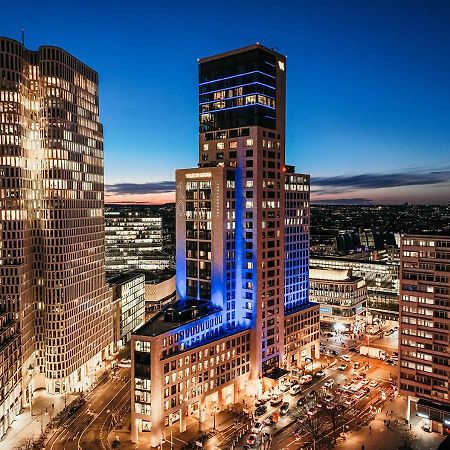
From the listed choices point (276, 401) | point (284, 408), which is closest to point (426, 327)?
point (284, 408)

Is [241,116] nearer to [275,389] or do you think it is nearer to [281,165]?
[281,165]

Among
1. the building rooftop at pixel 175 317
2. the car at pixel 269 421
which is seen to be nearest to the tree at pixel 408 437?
the car at pixel 269 421

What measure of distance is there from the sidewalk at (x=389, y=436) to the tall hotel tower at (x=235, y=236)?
3419 cm

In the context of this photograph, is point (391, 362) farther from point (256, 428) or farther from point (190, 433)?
point (190, 433)

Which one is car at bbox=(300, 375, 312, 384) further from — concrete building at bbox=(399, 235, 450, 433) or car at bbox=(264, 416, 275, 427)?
concrete building at bbox=(399, 235, 450, 433)

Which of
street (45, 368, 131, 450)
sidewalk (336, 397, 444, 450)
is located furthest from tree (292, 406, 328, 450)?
street (45, 368, 131, 450)

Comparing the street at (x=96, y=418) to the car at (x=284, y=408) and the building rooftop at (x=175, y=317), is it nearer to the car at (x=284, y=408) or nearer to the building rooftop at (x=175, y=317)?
the building rooftop at (x=175, y=317)

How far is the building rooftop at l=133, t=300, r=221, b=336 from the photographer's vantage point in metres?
121

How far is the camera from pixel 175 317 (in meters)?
130

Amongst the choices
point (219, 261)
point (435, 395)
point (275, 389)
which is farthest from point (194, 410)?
point (435, 395)

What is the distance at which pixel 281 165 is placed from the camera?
521 feet

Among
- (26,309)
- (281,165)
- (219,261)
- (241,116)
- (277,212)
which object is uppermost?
(241,116)

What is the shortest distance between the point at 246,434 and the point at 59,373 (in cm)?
6289

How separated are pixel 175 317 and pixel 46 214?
52744 mm
